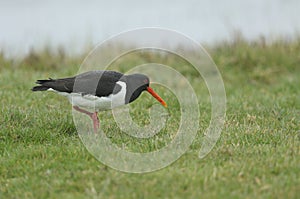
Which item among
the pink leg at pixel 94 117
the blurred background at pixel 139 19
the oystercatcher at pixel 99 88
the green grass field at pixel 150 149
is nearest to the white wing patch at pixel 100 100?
the oystercatcher at pixel 99 88

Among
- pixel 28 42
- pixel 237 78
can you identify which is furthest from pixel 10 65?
pixel 237 78

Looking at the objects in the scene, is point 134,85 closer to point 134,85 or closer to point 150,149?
point 134,85

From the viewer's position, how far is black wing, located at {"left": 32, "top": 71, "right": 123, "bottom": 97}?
667 cm

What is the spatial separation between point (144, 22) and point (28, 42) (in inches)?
174

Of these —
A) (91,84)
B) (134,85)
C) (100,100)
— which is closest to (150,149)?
(100,100)

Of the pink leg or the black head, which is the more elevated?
the black head

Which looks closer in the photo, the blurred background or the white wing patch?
the white wing patch

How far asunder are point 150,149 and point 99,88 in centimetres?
108

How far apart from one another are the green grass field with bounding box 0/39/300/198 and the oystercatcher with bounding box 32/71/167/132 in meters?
0.42

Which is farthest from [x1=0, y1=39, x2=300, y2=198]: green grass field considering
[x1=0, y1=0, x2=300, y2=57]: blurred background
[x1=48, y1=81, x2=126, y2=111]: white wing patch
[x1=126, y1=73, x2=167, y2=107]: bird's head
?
[x1=0, y1=0, x2=300, y2=57]: blurred background

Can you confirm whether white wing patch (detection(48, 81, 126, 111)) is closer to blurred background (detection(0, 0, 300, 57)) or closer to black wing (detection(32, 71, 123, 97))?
black wing (detection(32, 71, 123, 97))

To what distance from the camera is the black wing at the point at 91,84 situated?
263 inches

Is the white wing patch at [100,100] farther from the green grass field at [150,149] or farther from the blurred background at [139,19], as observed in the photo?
the blurred background at [139,19]

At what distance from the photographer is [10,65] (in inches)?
492
